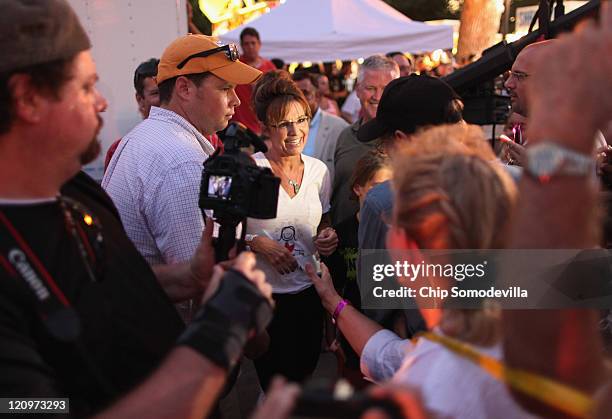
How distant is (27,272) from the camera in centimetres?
131

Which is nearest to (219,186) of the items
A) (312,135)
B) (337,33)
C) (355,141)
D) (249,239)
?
(249,239)

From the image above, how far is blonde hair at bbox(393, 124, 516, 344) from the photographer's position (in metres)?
1.29

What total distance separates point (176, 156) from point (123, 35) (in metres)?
2.84

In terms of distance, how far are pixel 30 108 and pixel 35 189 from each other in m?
0.19

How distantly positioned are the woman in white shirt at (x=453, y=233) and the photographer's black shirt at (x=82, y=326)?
2.08 feet

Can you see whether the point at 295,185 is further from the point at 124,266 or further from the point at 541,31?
the point at 124,266

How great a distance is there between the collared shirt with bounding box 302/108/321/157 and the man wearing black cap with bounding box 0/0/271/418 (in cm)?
379

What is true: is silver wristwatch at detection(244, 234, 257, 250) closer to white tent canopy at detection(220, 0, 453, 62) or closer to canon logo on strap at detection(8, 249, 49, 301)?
canon logo on strap at detection(8, 249, 49, 301)

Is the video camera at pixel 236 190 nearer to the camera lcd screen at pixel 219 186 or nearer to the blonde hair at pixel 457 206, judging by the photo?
the camera lcd screen at pixel 219 186

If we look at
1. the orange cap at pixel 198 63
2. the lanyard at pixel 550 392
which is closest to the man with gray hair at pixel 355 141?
the orange cap at pixel 198 63

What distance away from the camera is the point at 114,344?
4.70ft

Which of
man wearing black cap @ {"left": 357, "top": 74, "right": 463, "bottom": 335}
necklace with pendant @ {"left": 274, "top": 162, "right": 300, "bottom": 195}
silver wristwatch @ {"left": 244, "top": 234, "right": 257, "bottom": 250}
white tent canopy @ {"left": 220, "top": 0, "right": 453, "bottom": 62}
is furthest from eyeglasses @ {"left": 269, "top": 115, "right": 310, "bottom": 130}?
white tent canopy @ {"left": 220, "top": 0, "right": 453, "bottom": 62}

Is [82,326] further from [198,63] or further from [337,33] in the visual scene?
[337,33]

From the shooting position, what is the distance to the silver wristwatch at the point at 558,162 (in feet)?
3.36
